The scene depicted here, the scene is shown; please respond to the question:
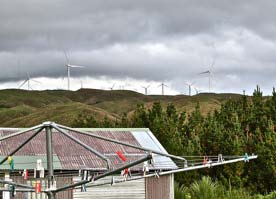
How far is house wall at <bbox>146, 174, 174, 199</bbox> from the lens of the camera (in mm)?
25844

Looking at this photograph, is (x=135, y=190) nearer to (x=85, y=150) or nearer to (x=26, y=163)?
(x=85, y=150)

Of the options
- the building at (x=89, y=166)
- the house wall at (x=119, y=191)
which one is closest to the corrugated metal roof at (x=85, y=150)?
the building at (x=89, y=166)

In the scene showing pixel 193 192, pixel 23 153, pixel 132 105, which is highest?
pixel 132 105

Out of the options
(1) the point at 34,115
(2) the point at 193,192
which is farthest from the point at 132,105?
(2) the point at 193,192

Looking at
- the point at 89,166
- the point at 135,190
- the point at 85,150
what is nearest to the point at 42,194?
the point at 89,166

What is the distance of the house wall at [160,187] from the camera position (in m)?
25.8

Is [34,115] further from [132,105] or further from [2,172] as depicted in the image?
[2,172]

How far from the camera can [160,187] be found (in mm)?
26047

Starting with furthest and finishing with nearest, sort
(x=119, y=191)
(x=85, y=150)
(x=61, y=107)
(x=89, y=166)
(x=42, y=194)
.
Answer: (x=61, y=107) → (x=85, y=150) → (x=119, y=191) → (x=89, y=166) → (x=42, y=194)

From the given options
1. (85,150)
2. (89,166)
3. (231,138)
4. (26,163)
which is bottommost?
(89,166)

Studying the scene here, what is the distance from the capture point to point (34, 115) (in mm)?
130375

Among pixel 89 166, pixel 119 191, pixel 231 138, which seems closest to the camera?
pixel 89 166

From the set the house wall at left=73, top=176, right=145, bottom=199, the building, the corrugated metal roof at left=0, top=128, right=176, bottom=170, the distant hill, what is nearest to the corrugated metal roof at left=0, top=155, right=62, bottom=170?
the building

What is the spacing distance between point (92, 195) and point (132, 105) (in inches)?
5797
